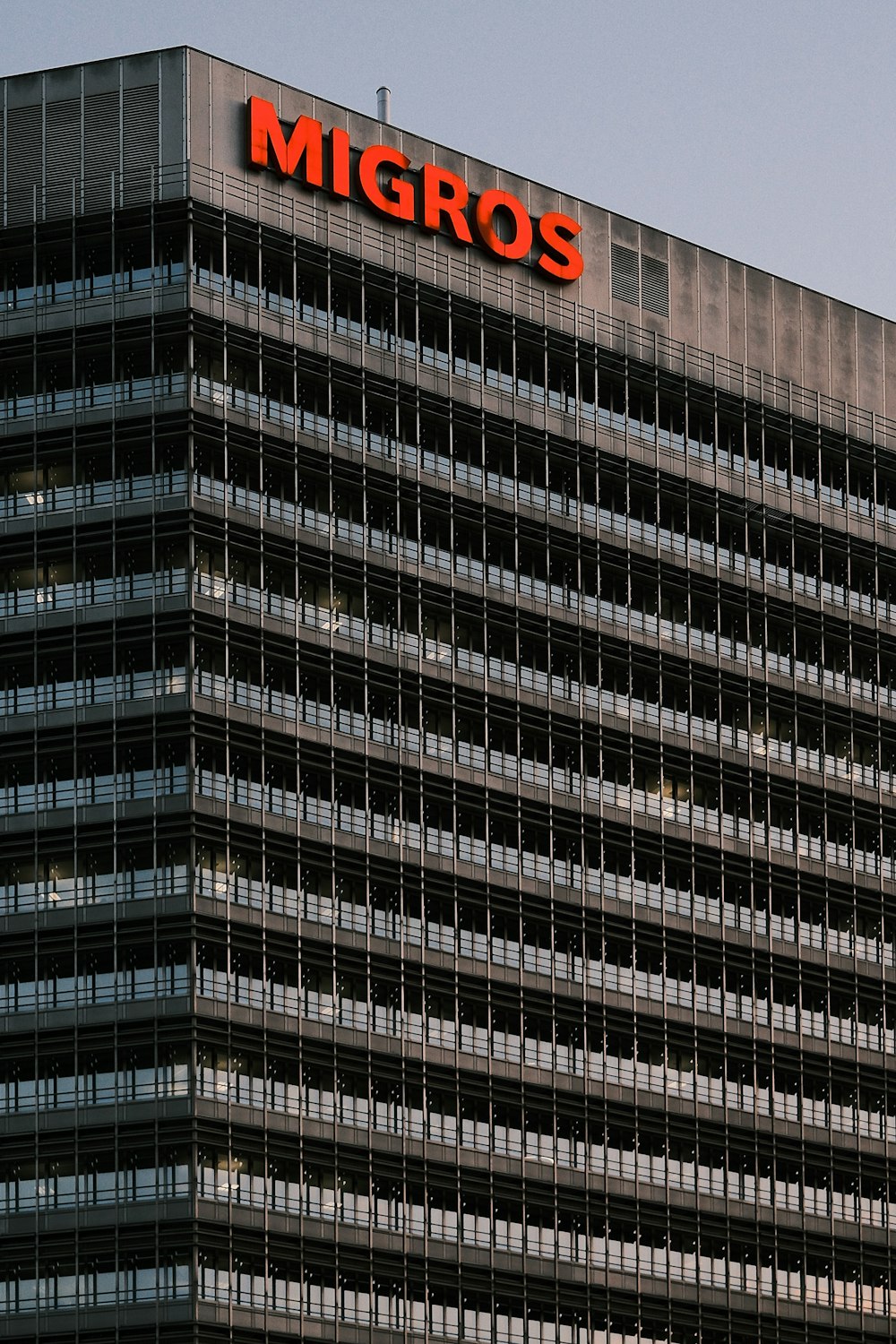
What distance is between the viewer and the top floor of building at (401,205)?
14900 cm

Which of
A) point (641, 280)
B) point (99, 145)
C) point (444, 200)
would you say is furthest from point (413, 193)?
point (99, 145)

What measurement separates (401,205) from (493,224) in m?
5.82

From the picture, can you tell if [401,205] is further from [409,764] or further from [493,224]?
[409,764]

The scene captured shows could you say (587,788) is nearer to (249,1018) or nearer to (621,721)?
(621,721)

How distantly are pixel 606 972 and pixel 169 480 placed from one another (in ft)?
105

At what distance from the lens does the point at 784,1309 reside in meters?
157

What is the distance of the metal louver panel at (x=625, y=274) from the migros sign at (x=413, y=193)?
2.77 metres

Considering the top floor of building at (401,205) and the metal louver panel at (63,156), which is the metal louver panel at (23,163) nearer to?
the top floor of building at (401,205)

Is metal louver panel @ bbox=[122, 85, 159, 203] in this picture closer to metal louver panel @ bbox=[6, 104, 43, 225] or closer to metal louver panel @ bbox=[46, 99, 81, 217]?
metal louver panel @ bbox=[46, 99, 81, 217]

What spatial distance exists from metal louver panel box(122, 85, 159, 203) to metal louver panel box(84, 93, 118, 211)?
1.84 feet

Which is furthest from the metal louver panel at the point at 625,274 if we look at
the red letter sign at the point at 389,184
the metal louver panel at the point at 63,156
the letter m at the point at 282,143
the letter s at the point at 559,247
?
the metal louver panel at the point at 63,156

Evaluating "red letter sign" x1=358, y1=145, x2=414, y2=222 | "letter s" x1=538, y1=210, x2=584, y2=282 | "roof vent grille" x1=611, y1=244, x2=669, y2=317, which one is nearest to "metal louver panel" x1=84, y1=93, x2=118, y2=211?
"red letter sign" x1=358, y1=145, x2=414, y2=222

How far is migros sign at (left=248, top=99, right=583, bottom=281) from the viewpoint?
5930 inches

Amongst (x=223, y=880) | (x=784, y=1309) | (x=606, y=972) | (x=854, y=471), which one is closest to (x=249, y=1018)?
(x=223, y=880)
